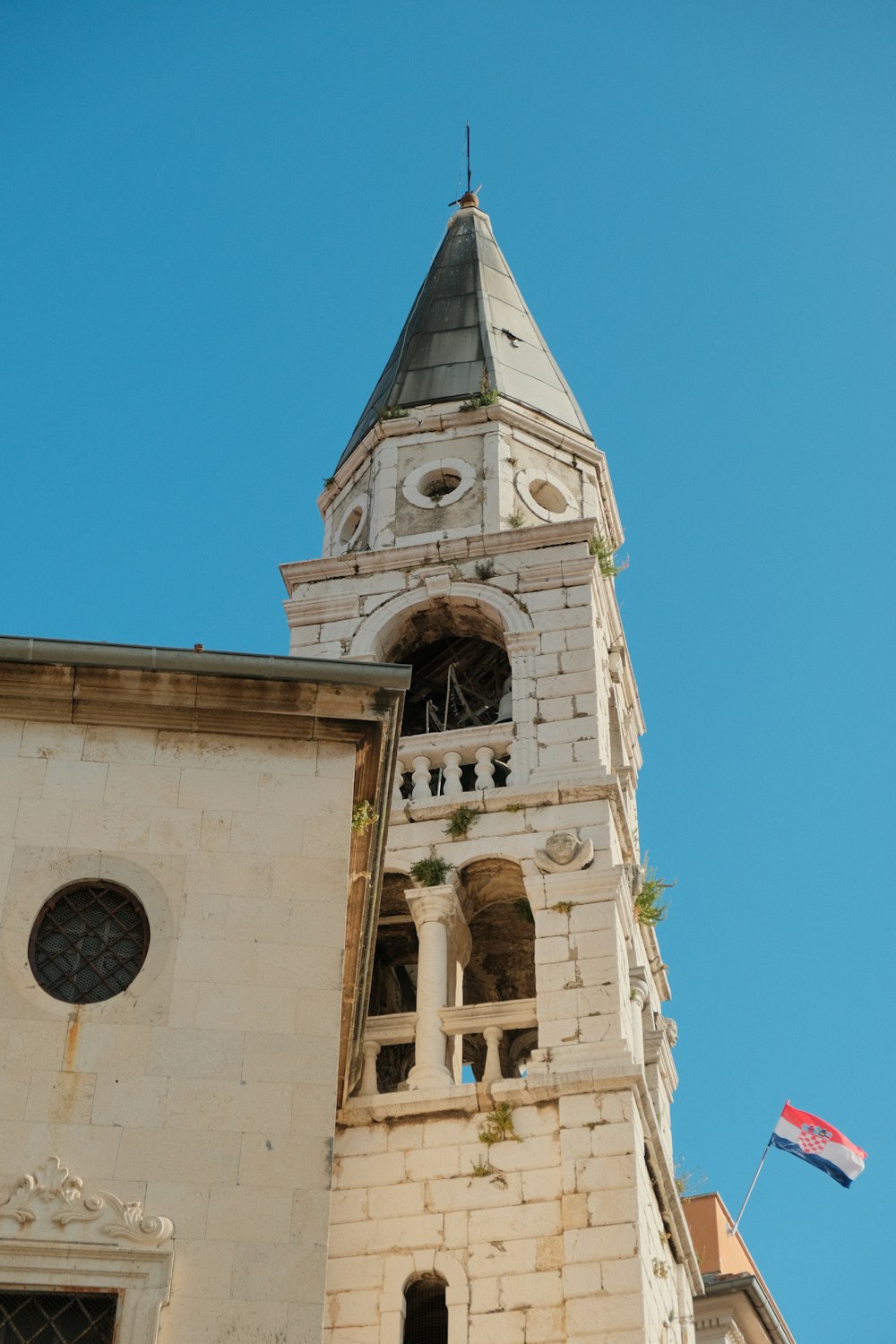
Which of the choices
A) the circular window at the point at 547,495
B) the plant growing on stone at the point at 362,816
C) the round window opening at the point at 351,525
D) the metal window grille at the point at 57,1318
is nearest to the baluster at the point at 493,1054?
the plant growing on stone at the point at 362,816

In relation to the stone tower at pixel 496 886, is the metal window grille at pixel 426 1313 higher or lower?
lower

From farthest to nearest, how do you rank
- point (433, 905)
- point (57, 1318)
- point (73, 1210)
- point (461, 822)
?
point (461, 822) < point (433, 905) < point (73, 1210) < point (57, 1318)

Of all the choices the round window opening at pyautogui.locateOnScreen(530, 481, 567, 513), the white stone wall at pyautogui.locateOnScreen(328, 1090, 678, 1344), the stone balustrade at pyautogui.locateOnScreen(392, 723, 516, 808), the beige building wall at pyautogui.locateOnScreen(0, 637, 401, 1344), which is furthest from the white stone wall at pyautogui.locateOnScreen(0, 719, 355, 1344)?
the round window opening at pyautogui.locateOnScreen(530, 481, 567, 513)

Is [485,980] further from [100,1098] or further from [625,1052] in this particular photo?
[100,1098]

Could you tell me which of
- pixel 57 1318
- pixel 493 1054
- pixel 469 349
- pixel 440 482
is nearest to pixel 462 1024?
pixel 493 1054

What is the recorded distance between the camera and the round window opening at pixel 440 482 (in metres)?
26.0

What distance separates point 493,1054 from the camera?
1997 centimetres

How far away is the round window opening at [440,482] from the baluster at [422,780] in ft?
15.0

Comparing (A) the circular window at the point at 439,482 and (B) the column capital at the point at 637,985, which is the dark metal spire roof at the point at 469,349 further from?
(B) the column capital at the point at 637,985

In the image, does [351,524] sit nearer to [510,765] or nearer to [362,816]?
[510,765]

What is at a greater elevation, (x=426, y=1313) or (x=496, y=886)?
(x=496, y=886)

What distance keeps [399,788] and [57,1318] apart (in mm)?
11026

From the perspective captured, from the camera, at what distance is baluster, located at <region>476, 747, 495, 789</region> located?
22.2m

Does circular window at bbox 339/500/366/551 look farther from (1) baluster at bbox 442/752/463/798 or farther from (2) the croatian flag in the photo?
(2) the croatian flag
